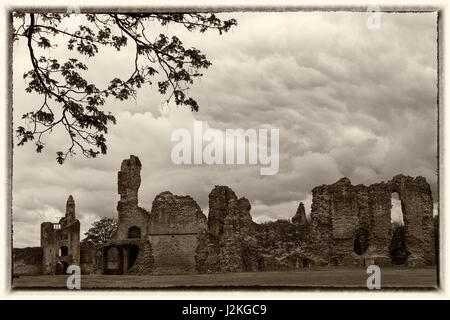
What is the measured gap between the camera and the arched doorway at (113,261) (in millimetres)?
39500

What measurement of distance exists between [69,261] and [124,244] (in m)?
9.43

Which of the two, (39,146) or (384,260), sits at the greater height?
(39,146)

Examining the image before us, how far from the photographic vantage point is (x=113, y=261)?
4378cm

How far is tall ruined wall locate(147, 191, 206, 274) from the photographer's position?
35.6m

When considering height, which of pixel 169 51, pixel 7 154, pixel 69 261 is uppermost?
pixel 169 51

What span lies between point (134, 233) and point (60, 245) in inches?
336

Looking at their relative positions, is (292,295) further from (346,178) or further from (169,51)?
(346,178)

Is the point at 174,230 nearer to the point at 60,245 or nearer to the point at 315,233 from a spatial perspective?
the point at 315,233

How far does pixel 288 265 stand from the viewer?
3459 centimetres

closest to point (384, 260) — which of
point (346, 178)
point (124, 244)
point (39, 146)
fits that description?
point (346, 178)

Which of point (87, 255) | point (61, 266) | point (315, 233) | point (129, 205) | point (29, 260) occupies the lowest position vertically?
point (61, 266)

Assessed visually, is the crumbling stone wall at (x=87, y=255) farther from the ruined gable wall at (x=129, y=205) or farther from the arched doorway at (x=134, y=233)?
the arched doorway at (x=134, y=233)

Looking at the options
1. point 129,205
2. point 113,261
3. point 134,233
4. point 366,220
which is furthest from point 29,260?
point 366,220

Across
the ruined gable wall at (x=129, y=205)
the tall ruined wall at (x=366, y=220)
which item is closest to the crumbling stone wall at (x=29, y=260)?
the ruined gable wall at (x=129, y=205)
